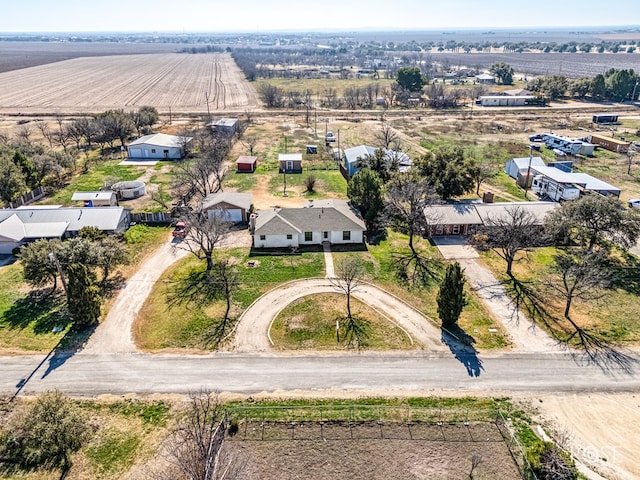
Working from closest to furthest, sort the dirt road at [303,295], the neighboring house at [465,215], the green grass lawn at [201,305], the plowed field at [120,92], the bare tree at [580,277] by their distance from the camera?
the dirt road at [303,295] → the green grass lawn at [201,305] → the bare tree at [580,277] → the neighboring house at [465,215] → the plowed field at [120,92]

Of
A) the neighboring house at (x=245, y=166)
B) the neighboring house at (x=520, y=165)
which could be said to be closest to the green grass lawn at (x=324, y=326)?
the neighboring house at (x=245, y=166)

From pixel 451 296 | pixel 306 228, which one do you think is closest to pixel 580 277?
pixel 451 296

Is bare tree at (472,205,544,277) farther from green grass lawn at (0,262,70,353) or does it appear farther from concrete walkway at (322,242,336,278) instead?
green grass lawn at (0,262,70,353)

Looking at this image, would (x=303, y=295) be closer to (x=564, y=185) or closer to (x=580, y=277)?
(x=580, y=277)

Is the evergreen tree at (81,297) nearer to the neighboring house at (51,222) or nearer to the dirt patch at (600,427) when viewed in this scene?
the neighboring house at (51,222)

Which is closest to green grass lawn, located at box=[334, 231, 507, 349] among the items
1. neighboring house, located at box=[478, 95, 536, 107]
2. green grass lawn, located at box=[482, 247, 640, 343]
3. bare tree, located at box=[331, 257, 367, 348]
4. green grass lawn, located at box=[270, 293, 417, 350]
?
bare tree, located at box=[331, 257, 367, 348]

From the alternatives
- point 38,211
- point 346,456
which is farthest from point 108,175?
point 346,456
